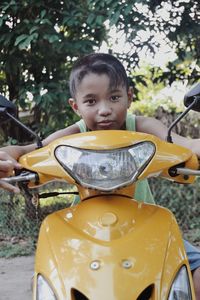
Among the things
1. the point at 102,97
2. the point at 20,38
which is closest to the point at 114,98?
the point at 102,97

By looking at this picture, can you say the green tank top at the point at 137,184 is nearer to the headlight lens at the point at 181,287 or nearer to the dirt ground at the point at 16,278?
the headlight lens at the point at 181,287

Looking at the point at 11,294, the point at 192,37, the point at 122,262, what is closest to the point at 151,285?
the point at 122,262

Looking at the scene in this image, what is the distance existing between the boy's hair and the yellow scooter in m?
0.42

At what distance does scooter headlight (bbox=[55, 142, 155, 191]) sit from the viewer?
4.48 feet

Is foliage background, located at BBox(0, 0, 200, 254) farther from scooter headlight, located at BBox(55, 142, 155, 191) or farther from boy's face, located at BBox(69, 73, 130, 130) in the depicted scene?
scooter headlight, located at BBox(55, 142, 155, 191)

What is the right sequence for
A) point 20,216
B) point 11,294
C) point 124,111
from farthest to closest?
point 20,216 → point 11,294 → point 124,111

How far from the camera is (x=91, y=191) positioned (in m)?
1.52

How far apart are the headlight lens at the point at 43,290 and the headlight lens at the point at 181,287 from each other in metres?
0.32

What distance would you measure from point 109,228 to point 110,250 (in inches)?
3.5

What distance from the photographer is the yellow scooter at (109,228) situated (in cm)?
122

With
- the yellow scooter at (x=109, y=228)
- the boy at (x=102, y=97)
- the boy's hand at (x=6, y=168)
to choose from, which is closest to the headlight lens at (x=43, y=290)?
the yellow scooter at (x=109, y=228)

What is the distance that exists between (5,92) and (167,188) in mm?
2395

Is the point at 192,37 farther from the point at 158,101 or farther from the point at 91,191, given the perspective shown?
the point at 158,101

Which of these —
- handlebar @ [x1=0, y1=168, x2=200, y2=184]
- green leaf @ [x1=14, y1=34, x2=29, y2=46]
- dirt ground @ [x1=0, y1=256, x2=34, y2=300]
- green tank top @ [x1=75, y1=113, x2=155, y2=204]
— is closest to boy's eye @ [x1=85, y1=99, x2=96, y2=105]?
green tank top @ [x1=75, y1=113, x2=155, y2=204]
